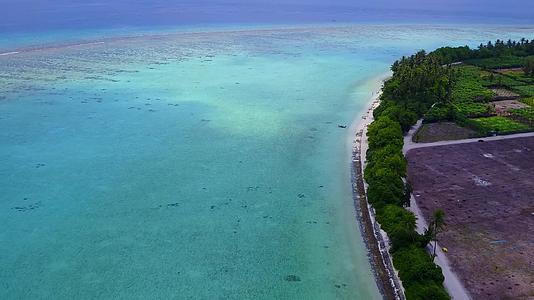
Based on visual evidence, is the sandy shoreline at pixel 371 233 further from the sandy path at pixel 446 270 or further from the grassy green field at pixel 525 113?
the grassy green field at pixel 525 113

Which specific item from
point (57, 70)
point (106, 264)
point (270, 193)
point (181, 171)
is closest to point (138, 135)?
point (181, 171)

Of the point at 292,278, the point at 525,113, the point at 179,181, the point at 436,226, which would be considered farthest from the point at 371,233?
the point at 525,113

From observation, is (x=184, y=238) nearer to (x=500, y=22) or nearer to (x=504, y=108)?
(x=504, y=108)

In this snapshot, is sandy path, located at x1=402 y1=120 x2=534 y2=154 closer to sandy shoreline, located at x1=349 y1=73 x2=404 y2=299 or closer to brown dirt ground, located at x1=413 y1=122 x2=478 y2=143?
brown dirt ground, located at x1=413 y1=122 x2=478 y2=143

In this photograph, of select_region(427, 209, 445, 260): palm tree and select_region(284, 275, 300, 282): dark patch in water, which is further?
select_region(284, 275, 300, 282): dark patch in water

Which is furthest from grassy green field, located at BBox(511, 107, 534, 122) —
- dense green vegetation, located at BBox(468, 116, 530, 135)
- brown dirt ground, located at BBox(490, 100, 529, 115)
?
dense green vegetation, located at BBox(468, 116, 530, 135)

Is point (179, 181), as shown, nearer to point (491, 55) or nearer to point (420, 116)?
point (420, 116)

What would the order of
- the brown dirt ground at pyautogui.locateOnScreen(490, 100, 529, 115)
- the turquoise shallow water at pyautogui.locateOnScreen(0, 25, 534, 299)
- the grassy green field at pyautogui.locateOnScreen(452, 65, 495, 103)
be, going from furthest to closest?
the grassy green field at pyautogui.locateOnScreen(452, 65, 495, 103), the brown dirt ground at pyautogui.locateOnScreen(490, 100, 529, 115), the turquoise shallow water at pyautogui.locateOnScreen(0, 25, 534, 299)
